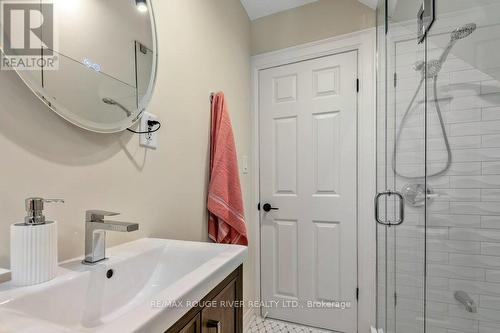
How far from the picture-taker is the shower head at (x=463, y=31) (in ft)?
3.58

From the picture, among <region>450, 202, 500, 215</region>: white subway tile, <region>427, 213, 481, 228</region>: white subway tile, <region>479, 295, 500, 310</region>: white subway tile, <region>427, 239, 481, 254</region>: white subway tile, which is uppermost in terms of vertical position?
<region>450, 202, 500, 215</region>: white subway tile

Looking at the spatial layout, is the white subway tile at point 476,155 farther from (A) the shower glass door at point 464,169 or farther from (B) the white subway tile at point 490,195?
(B) the white subway tile at point 490,195

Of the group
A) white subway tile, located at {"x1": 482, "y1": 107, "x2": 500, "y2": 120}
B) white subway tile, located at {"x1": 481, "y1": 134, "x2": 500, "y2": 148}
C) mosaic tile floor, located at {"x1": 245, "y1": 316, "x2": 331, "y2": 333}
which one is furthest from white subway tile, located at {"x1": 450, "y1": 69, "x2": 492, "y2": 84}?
mosaic tile floor, located at {"x1": 245, "y1": 316, "x2": 331, "y2": 333}

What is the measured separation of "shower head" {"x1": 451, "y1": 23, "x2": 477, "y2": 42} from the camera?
1.09m

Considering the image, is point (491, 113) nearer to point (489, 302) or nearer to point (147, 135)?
point (489, 302)

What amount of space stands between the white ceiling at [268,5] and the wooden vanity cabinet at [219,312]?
6.40 feet

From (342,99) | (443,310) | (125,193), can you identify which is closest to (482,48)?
(342,99)

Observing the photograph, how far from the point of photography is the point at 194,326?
60 centimetres

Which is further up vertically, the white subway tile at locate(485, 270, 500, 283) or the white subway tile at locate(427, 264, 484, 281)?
the white subway tile at locate(485, 270, 500, 283)

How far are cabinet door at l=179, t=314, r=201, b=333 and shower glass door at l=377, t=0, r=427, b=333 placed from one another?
4.26ft

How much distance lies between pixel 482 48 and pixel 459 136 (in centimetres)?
39

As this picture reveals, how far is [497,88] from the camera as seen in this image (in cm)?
101

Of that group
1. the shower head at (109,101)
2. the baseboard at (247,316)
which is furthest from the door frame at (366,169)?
the shower head at (109,101)

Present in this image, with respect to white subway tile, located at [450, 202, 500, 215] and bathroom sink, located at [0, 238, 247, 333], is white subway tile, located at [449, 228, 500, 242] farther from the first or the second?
bathroom sink, located at [0, 238, 247, 333]
